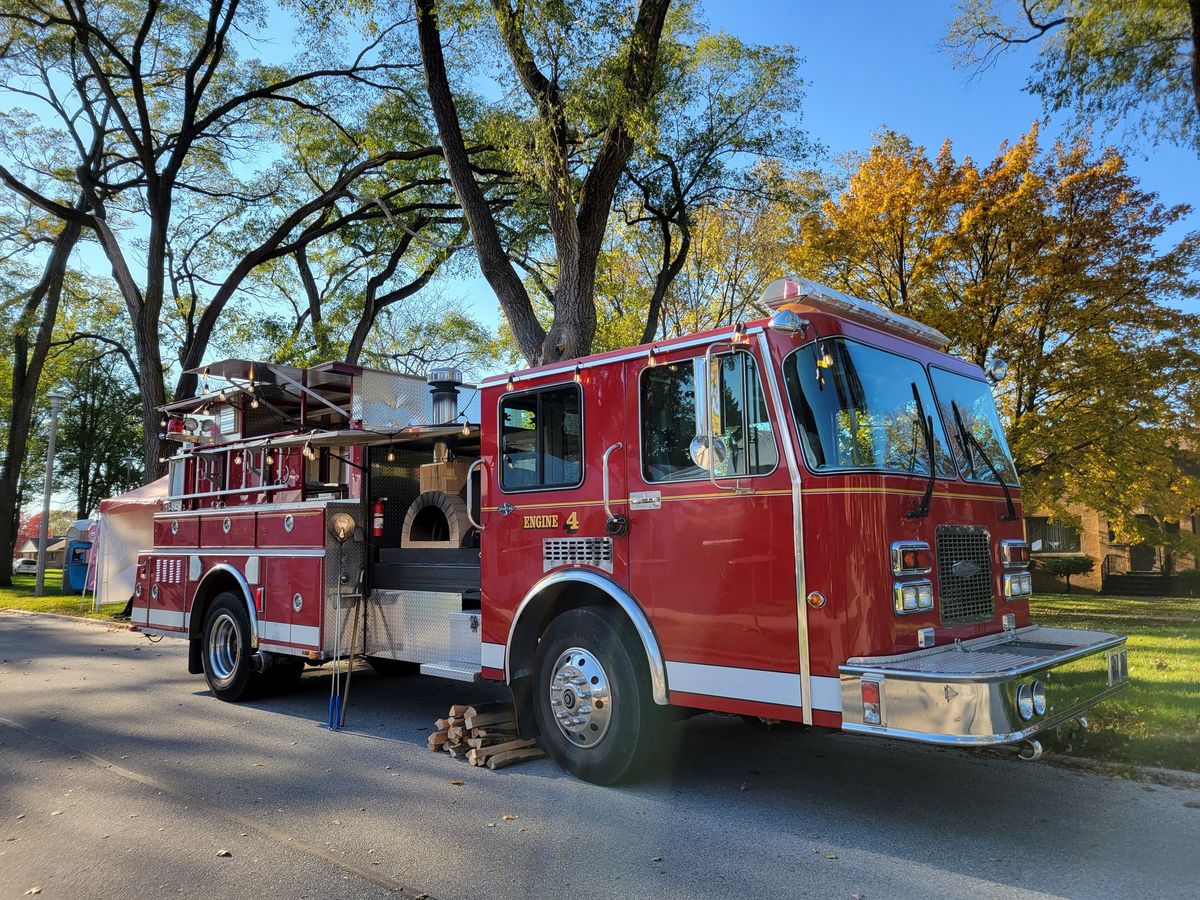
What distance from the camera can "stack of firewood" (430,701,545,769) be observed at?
5.69m

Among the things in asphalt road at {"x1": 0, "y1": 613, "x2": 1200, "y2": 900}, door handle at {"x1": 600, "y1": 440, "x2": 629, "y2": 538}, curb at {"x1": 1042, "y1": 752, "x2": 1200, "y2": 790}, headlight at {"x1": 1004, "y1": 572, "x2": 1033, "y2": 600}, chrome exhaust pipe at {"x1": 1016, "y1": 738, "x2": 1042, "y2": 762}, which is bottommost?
asphalt road at {"x1": 0, "y1": 613, "x2": 1200, "y2": 900}

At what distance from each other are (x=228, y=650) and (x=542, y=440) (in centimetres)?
471

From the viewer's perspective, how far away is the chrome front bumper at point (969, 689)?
3.63 m

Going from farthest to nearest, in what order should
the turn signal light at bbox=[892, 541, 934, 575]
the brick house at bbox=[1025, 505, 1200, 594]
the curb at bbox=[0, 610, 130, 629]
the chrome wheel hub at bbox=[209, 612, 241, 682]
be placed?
the brick house at bbox=[1025, 505, 1200, 594] < the curb at bbox=[0, 610, 130, 629] < the chrome wheel hub at bbox=[209, 612, 241, 682] < the turn signal light at bbox=[892, 541, 934, 575]

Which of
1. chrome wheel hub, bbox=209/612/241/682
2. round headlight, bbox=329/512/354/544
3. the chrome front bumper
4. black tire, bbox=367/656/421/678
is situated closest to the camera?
the chrome front bumper

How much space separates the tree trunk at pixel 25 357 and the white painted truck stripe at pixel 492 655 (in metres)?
24.1

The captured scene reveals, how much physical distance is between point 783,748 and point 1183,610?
1380cm

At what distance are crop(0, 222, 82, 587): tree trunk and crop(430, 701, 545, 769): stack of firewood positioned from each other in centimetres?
2370

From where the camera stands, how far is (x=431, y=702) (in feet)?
26.6

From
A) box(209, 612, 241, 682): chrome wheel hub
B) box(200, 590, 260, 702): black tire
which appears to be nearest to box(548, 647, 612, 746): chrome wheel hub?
box(200, 590, 260, 702): black tire

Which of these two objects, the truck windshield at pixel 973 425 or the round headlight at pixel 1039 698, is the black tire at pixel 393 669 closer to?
the truck windshield at pixel 973 425

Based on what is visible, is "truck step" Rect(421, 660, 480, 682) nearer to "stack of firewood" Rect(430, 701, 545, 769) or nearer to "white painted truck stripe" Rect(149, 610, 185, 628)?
"stack of firewood" Rect(430, 701, 545, 769)

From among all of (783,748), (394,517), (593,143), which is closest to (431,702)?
(394,517)

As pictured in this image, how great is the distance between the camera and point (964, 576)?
4.70 meters
